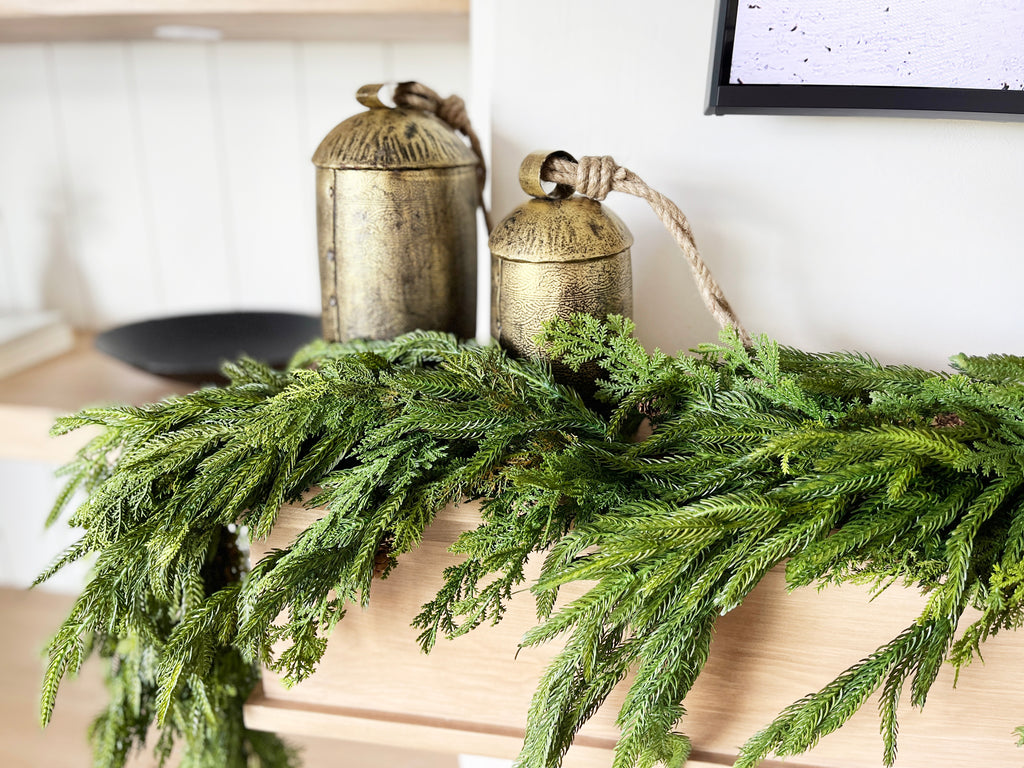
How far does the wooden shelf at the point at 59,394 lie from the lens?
36.3 inches

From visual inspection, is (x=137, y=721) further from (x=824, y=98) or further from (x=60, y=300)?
(x=60, y=300)

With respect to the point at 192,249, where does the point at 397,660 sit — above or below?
below

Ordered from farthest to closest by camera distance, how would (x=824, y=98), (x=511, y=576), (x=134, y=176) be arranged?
(x=134, y=176)
(x=824, y=98)
(x=511, y=576)

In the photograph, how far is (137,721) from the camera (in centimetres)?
63

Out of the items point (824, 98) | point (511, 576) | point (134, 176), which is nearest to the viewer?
point (511, 576)

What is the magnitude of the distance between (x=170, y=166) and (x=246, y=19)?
1.42ft

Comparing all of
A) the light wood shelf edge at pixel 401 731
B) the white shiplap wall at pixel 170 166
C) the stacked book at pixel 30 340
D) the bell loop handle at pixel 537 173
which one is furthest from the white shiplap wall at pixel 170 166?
the light wood shelf edge at pixel 401 731

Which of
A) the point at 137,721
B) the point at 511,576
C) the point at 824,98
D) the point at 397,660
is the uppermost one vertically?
the point at 824,98

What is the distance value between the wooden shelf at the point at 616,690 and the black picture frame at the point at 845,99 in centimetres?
35

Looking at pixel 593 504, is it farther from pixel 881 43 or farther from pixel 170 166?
pixel 170 166

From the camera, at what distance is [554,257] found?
1.71 feet

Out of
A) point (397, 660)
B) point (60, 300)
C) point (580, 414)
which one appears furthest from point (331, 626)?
point (60, 300)

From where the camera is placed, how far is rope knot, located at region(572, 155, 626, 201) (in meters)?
0.52

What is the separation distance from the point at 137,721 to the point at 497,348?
48cm
